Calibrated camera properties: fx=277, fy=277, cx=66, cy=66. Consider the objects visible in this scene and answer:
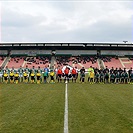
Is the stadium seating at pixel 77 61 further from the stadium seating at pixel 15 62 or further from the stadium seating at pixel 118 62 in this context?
the stadium seating at pixel 15 62

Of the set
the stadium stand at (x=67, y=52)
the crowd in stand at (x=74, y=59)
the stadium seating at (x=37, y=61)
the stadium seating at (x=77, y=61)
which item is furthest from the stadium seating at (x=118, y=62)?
the stadium seating at (x=37, y=61)

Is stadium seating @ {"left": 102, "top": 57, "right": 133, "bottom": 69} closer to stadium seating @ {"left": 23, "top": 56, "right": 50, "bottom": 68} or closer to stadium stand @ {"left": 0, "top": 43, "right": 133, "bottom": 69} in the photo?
stadium stand @ {"left": 0, "top": 43, "right": 133, "bottom": 69}

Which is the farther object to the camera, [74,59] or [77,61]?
[74,59]

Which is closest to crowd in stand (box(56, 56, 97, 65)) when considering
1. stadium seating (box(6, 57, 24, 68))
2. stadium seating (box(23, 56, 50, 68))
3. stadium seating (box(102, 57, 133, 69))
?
stadium seating (box(23, 56, 50, 68))

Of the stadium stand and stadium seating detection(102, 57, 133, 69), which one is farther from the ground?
the stadium stand

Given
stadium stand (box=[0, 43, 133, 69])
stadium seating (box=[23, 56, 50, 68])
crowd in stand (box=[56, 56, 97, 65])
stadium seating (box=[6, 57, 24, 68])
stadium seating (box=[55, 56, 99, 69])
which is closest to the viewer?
stadium seating (box=[55, 56, 99, 69])

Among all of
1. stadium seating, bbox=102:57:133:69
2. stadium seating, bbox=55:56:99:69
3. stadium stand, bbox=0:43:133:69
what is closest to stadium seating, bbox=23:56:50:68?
stadium stand, bbox=0:43:133:69

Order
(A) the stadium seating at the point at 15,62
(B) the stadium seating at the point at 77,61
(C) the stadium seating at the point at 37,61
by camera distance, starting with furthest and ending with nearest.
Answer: (C) the stadium seating at the point at 37,61
(A) the stadium seating at the point at 15,62
(B) the stadium seating at the point at 77,61

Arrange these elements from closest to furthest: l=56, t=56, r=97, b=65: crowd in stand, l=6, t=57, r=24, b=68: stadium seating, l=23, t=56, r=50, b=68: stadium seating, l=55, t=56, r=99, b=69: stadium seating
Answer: l=55, t=56, r=99, b=69: stadium seating < l=6, t=57, r=24, b=68: stadium seating < l=23, t=56, r=50, b=68: stadium seating < l=56, t=56, r=97, b=65: crowd in stand

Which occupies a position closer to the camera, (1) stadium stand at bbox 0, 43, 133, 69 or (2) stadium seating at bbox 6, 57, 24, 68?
(2) stadium seating at bbox 6, 57, 24, 68

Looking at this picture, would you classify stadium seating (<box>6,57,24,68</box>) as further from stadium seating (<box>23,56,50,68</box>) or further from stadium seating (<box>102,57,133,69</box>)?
stadium seating (<box>102,57,133,69</box>)

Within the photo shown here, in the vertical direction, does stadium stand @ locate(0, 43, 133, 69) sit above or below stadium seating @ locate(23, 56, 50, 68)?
above

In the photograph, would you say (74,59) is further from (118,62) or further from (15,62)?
(15,62)

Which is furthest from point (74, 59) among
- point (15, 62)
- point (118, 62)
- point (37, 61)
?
point (15, 62)
